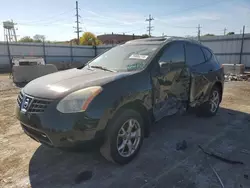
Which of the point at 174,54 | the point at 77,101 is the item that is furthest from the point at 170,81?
the point at 77,101

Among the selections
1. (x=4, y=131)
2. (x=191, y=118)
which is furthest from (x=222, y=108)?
(x=4, y=131)

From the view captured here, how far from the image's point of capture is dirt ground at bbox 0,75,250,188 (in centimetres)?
251

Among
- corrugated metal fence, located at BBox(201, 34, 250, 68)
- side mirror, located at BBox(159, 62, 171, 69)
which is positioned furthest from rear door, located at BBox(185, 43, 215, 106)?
corrugated metal fence, located at BBox(201, 34, 250, 68)

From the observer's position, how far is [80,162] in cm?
293

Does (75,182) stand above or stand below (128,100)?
below

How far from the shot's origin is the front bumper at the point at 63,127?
2.32 m

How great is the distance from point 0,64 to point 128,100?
22.9 metres

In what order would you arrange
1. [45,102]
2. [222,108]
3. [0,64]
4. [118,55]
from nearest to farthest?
[45,102] < [118,55] < [222,108] < [0,64]

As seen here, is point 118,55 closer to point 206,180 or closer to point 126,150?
point 126,150

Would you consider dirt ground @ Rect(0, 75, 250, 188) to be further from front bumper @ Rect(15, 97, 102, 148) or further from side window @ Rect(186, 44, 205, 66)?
side window @ Rect(186, 44, 205, 66)

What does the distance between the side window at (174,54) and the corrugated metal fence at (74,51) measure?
12.9 metres

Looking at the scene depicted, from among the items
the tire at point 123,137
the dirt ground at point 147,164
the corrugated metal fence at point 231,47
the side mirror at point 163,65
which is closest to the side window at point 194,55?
the side mirror at point 163,65

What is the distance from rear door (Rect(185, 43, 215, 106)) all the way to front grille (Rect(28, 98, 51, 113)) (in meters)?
2.71

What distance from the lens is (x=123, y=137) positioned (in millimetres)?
2791
